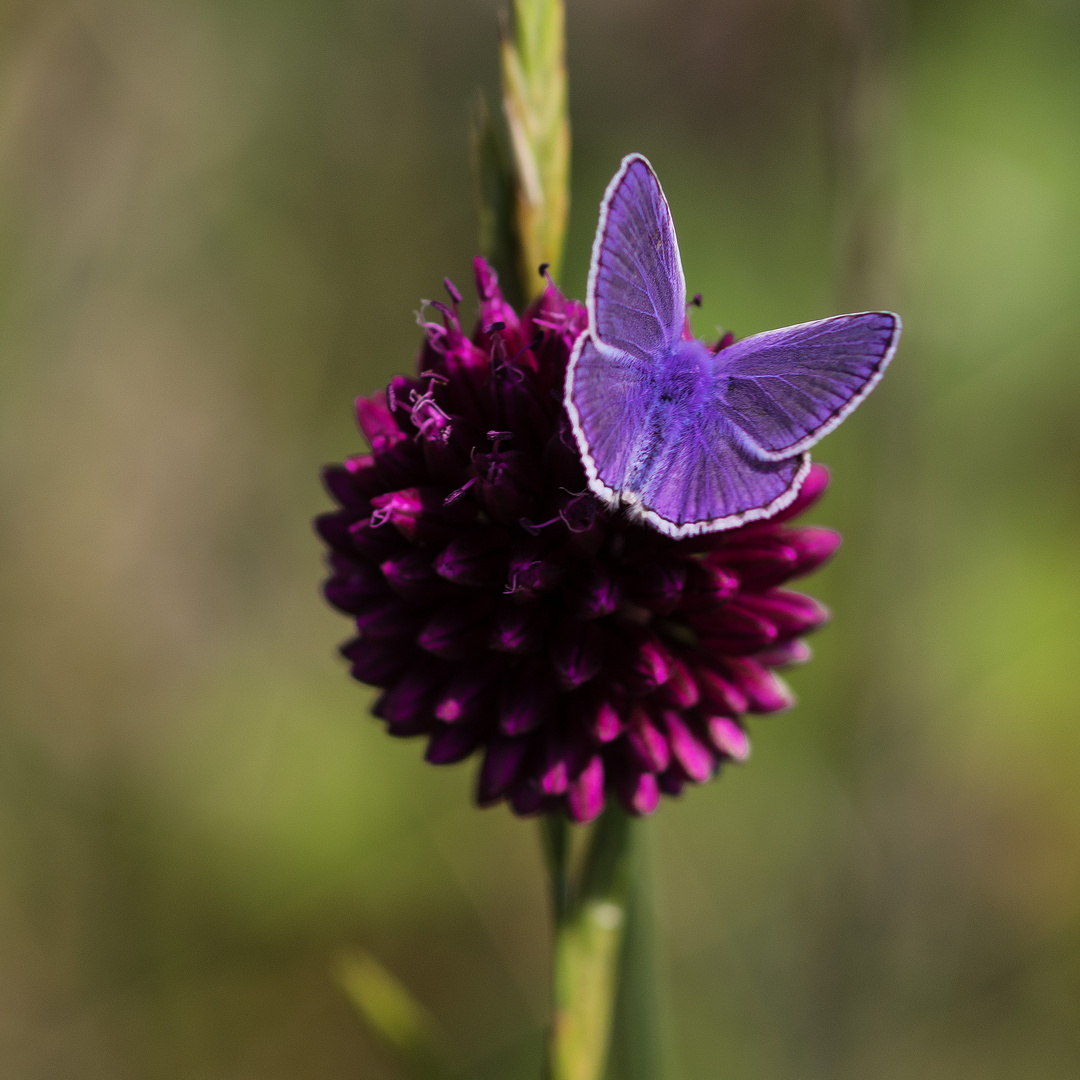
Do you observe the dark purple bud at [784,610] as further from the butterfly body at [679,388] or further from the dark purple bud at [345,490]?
the dark purple bud at [345,490]

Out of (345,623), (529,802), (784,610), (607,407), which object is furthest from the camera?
(345,623)

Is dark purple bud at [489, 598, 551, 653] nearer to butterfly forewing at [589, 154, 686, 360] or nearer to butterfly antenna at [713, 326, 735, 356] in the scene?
butterfly forewing at [589, 154, 686, 360]

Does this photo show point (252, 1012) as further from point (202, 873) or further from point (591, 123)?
point (591, 123)

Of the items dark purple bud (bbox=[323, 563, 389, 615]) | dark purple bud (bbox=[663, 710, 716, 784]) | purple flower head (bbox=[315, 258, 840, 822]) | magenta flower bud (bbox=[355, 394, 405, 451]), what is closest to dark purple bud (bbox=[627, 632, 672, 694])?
purple flower head (bbox=[315, 258, 840, 822])

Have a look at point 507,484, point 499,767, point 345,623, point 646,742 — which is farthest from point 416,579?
point 345,623

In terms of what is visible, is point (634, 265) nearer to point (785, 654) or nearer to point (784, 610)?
point (784, 610)

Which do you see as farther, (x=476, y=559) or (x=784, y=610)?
(x=784, y=610)
